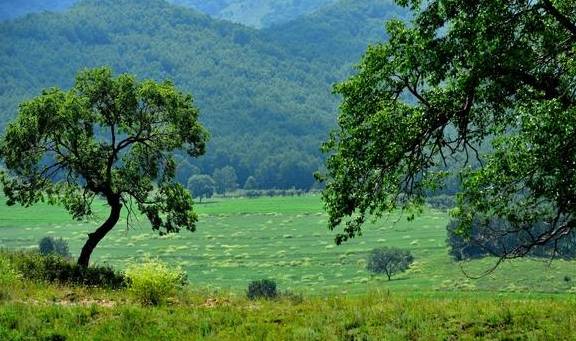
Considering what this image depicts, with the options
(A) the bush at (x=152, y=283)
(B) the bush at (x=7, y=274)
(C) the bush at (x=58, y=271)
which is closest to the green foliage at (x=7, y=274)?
(B) the bush at (x=7, y=274)

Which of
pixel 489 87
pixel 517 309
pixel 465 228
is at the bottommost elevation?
pixel 517 309

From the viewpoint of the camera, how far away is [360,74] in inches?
894

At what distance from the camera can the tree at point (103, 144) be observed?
35.9 meters

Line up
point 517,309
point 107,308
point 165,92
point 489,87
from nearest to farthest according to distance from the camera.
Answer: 1. point 489,87
2. point 517,309
3. point 107,308
4. point 165,92

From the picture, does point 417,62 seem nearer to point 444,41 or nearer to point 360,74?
point 444,41

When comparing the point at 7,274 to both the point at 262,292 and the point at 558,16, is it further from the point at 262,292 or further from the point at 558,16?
the point at 558,16

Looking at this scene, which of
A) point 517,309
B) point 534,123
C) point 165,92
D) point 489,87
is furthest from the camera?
point 165,92

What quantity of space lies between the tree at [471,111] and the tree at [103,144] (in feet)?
53.9

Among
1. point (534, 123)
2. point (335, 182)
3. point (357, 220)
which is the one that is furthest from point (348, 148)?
point (534, 123)

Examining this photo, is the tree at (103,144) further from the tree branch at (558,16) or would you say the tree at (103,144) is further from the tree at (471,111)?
the tree branch at (558,16)

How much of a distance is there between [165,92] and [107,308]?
18377 mm

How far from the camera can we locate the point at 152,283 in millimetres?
23812

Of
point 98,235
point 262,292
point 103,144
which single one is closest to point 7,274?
point 98,235

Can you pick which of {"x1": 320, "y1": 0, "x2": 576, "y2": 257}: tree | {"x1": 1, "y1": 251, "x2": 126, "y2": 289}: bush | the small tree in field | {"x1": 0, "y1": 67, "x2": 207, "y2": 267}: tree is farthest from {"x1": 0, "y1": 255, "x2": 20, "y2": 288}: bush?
the small tree in field
